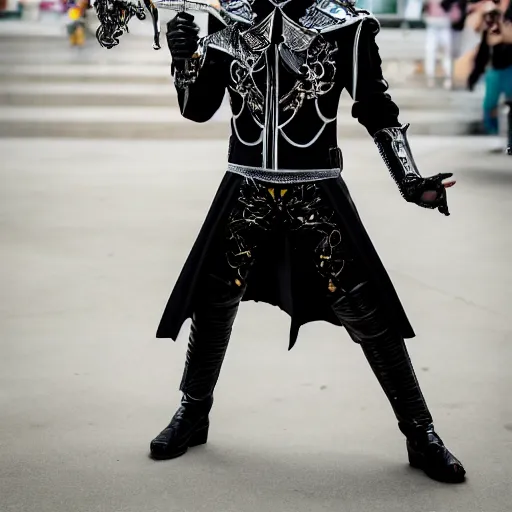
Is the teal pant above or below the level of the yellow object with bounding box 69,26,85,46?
above

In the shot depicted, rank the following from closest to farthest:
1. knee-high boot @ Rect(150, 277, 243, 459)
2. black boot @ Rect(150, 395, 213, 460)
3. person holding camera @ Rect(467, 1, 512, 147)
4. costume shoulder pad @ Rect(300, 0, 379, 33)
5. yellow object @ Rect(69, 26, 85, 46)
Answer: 1. costume shoulder pad @ Rect(300, 0, 379, 33)
2. knee-high boot @ Rect(150, 277, 243, 459)
3. black boot @ Rect(150, 395, 213, 460)
4. person holding camera @ Rect(467, 1, 512, 147)
5. yellow object @ Rect(69, 26, 85, 46)

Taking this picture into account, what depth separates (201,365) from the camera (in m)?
3.30

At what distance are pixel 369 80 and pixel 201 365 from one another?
1.01 meters

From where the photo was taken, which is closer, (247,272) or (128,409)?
(247,272)

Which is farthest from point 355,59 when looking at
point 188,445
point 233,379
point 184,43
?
point 233,379

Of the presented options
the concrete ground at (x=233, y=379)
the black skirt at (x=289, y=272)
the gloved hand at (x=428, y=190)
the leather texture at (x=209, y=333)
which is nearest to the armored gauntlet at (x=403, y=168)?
the gloved hand at (x=428, y=190)

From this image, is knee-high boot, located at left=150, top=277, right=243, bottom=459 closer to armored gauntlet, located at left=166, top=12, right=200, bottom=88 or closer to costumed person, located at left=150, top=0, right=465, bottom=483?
costumed person, located at left=150, top=0, right=465, bottom=483

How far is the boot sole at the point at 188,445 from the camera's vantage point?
3.31 meters

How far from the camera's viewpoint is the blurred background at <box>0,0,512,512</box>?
314 cm

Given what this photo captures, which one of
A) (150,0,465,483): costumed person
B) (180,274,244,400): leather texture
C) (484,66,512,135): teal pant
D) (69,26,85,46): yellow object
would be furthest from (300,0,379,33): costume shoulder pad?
(69,26,85,46): yellow object

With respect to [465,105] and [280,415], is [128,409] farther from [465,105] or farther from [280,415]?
[465,105]

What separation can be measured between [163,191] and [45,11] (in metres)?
28.0

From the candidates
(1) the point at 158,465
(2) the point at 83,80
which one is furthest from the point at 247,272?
(2) the point at 83,80

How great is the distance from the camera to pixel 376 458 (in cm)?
334
